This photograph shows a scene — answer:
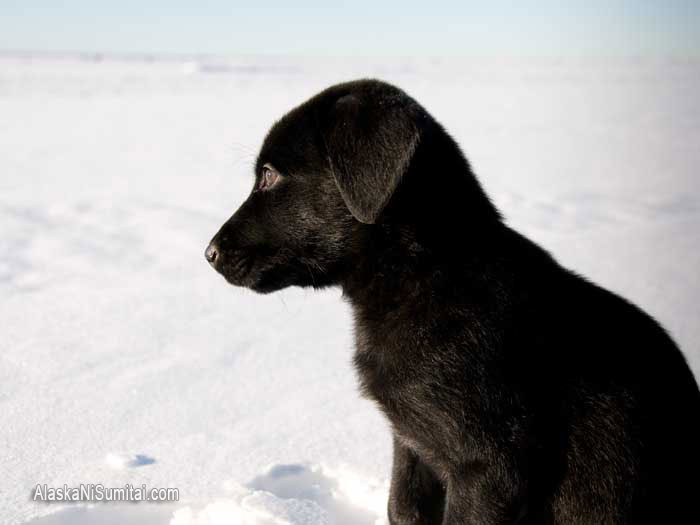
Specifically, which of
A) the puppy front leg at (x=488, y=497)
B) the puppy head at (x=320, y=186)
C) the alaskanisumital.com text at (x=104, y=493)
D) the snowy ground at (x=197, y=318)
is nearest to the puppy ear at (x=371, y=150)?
the puppy head at (x=320, y=186)

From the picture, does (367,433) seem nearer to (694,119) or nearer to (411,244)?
(411,244)

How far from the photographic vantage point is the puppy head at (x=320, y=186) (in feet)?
6.51

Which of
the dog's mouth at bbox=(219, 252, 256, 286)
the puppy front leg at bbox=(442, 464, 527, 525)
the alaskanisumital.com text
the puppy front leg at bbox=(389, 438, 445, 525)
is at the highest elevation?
the dog's mouth at bbox=(219, 252, 256, 286)

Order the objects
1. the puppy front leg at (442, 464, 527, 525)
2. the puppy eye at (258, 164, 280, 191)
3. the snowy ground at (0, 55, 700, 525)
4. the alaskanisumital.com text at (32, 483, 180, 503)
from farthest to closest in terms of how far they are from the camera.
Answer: the snowy ground at (0, 55, 700, 525), the alaskanisumital.com text at (32, 483, 180, 503), the puppy eye at (258, 164, 280, 191), the puppy front leg at (442, 464, 527, 525)

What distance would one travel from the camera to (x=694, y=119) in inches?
540

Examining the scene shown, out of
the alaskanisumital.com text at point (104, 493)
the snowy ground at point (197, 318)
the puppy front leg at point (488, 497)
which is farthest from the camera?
the snowy ground at point (197, 318)

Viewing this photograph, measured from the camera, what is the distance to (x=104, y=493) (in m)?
2.56

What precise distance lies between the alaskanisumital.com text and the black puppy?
90 centimetres

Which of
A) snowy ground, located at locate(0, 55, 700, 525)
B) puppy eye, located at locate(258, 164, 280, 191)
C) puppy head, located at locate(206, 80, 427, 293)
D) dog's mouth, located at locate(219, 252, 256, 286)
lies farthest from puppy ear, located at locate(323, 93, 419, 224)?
snowy ground, located at locate(0, 55, 700, 525)

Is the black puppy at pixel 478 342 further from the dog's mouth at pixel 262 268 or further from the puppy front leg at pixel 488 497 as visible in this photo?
the dog's mouth at pixel 262 268

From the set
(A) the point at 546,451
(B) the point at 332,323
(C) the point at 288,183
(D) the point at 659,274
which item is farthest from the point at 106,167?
(A) the point at 546,451

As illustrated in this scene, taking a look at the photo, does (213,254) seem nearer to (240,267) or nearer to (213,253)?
(213,253)

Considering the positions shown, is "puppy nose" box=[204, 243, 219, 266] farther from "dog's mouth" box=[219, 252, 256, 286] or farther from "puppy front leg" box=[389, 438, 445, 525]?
"puppy front leg" box=[389, 438, 445, 525]

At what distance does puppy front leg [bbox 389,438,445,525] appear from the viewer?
2357 mm
